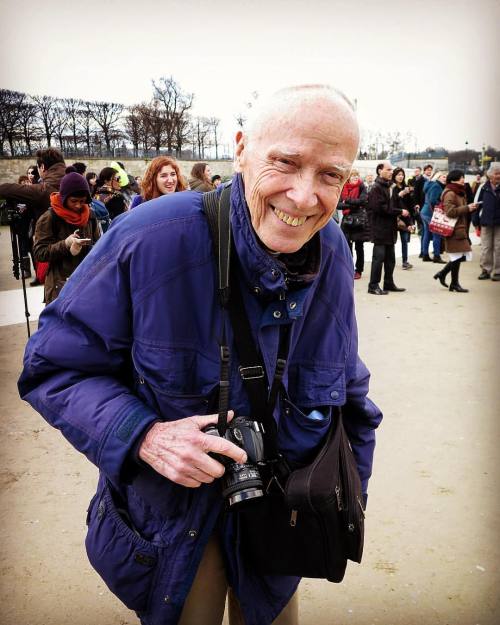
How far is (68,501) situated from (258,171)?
245cm

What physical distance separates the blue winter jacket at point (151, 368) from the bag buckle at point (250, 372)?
0.02m

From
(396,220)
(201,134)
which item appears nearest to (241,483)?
(396,220)

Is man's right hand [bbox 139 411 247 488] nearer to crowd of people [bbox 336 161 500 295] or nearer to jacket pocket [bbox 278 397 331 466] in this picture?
jacket pocket [bbox 278 397 331 466]

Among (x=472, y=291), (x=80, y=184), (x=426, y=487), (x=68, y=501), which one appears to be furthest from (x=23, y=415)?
(x=472, y=291)

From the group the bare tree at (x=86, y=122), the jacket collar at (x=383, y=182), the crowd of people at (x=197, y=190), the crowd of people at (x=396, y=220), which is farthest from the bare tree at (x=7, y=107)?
the bare tree at (x=86, y=122)

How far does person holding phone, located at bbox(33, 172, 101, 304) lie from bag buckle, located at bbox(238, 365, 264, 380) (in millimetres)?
3211

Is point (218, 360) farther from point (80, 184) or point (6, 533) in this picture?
point (80, 184)

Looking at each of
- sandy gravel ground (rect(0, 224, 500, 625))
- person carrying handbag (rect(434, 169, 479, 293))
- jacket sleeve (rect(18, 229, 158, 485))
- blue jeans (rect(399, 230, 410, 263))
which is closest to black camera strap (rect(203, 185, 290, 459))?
jacket sleeve (rect(18, 229, 158, 485))

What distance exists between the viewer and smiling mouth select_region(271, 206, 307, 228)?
1199 millimetres

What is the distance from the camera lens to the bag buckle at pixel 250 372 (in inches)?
48.9

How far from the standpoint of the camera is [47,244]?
14.0 feet

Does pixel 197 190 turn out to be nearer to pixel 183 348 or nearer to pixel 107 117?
pixel 183 348

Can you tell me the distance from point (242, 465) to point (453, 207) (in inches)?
306

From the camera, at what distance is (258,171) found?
120 centimetres
